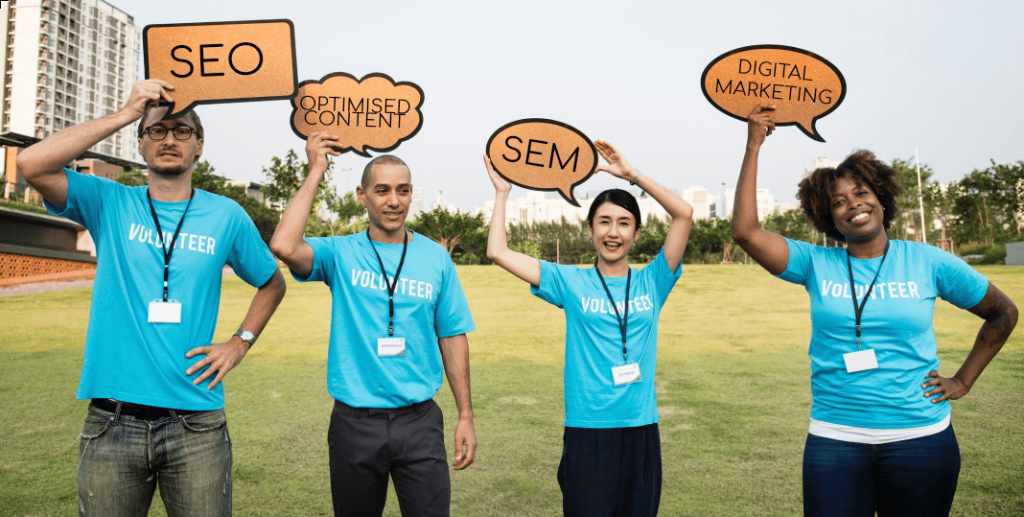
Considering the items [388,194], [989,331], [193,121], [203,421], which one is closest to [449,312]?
[388,194]

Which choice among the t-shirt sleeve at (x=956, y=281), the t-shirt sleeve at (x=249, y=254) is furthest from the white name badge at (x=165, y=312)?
the t-shirt sleeve at (x=956, y=281)

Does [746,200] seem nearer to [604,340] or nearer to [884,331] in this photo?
[884,331]

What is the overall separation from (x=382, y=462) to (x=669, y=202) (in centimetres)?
152

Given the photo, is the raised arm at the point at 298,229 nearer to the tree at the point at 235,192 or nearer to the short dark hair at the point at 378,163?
the short dark hair at the point at 378,163

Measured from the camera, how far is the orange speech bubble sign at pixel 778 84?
8.65ft

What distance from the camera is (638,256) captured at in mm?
36688

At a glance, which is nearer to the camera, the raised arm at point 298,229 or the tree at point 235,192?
the raised arm at point 298,229

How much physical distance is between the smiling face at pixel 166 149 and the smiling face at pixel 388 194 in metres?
0.64

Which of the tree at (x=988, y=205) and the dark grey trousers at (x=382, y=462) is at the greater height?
the tree at (x=988, y=205)

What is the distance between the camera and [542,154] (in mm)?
2975

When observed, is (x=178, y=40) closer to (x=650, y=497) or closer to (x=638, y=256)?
(x=650, y=497)

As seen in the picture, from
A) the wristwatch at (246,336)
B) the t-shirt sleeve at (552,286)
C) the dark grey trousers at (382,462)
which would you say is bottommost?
the dark grey trousers at (382,462)

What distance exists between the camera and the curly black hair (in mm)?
2324

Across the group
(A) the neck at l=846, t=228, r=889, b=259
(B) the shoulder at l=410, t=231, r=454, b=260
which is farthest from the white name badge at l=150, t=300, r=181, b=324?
(A) the neck at l=846, t=228, r=889, b=259
